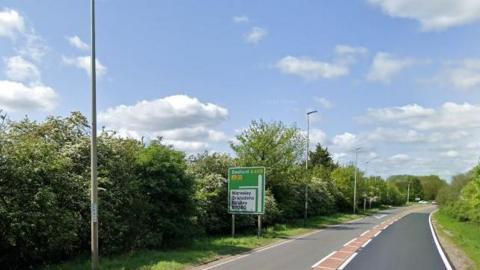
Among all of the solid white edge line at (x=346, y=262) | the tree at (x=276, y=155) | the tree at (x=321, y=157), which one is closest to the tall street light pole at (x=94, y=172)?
the solid white edge line at (x=346, y=262)

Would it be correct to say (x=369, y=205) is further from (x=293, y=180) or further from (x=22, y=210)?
(x=22, y=210)

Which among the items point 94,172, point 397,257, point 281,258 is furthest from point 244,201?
point 94,172

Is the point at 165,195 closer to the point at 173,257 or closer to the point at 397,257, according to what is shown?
the point at 173,257

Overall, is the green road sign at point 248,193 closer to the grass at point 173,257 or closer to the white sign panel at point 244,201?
the white sign panel at point 244,201

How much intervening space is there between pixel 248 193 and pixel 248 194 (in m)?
0.05

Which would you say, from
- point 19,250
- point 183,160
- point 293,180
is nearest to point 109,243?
point 19,250

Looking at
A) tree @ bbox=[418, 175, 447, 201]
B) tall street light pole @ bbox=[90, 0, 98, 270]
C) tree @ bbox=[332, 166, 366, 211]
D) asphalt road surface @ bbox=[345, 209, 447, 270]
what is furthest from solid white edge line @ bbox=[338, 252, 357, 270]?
tree @ bbox=[418, 175, 447, 201]

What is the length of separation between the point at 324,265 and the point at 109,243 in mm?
7175

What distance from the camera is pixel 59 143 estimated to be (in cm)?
1800

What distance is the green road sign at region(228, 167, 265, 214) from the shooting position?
28.8 m

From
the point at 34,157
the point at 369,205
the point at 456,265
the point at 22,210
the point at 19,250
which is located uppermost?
the point at 34,157

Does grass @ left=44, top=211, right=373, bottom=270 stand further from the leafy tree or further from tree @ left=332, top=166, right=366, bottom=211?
tree @ left=332, top=166, right=366, bottom=211

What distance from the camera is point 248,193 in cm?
2895

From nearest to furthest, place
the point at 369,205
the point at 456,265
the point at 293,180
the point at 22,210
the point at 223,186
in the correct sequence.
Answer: the point at 22,210 < the point at 456,265 < the point at 223,186 < the point at 293,180 < the point at 369,205
